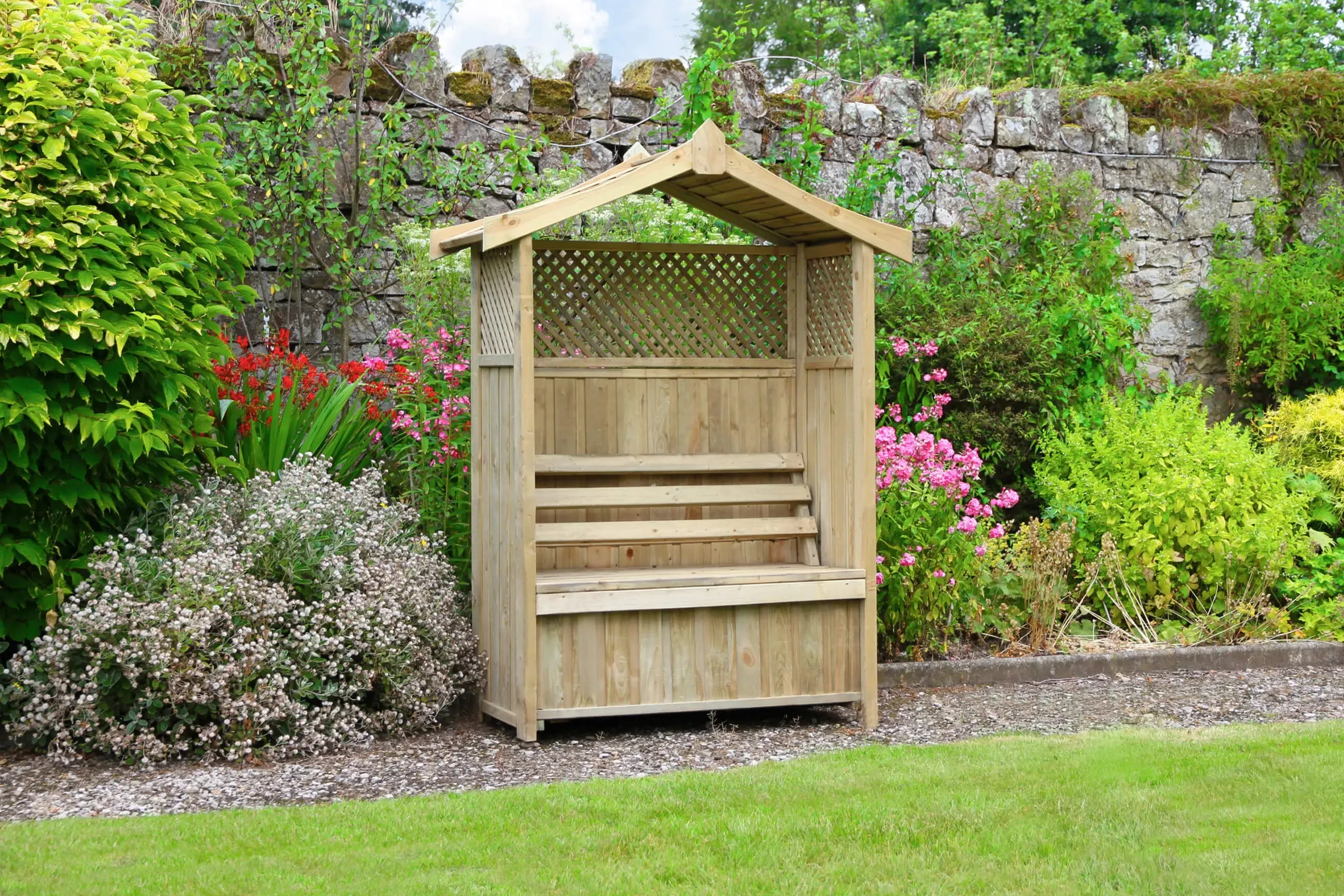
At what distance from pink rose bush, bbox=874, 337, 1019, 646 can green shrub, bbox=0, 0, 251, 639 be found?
9.95 ft

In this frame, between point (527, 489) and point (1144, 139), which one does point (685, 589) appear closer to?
point (527, 489)

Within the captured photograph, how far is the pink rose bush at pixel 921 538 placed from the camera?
6258mm

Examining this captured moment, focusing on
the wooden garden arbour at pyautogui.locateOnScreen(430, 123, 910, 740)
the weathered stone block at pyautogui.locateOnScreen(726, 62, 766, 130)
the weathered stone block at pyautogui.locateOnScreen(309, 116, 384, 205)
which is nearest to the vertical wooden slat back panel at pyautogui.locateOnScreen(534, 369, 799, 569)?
the wooden garden arbour at pyautogui.locateOnScreen(430, 123, 910, 740)

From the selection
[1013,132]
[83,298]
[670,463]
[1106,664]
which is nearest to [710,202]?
[670,463]

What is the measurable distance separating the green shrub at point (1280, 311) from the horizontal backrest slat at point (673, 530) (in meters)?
4.67

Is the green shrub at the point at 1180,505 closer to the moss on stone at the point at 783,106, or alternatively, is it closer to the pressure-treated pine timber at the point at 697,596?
the pressure-treated pine timber at the point at 697,596

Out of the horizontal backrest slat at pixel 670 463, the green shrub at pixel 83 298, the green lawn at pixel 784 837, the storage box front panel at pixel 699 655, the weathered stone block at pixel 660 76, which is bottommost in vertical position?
the green lawn at pixel 784 837

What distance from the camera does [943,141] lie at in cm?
905

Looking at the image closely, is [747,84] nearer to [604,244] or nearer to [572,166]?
[572,166]

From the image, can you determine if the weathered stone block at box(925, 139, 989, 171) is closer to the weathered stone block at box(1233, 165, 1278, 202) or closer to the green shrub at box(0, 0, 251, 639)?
the weathered stone block at box(1233, 165, 1278, 202)

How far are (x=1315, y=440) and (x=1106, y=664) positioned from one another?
2.53 metres

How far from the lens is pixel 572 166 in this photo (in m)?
7.81

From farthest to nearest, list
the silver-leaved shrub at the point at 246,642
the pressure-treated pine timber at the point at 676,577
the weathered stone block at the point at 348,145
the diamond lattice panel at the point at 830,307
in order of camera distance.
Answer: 1. the weathered stone block at the point at 348,145
2. the diamond lattice panel at the point at 830,307
3. the pressure-treated pine timber at the point at 676,577
4. the silver-leaved shrub at the point at 246,642

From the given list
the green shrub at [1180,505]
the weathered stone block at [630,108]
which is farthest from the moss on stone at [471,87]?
the green shrub at [1180,505]
